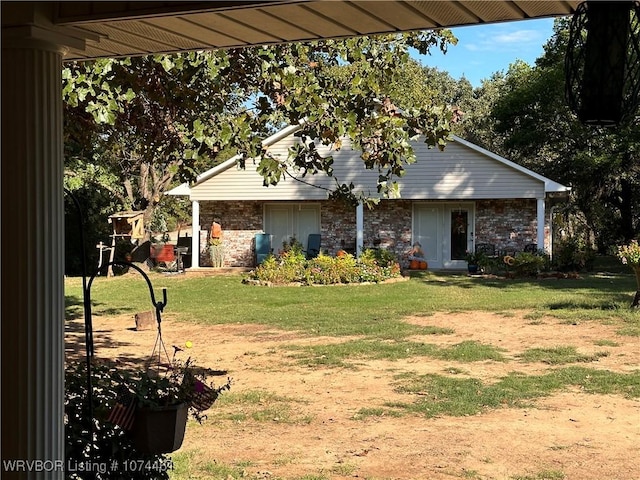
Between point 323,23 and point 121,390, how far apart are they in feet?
6.57

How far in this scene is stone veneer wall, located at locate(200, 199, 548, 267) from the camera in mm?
23344

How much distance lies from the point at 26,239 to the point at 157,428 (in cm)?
138

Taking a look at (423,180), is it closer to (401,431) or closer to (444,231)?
(444,231)

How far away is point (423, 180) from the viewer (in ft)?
75.5

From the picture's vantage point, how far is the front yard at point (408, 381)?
563cm

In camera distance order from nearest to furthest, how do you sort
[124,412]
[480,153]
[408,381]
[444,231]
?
[124,412]
[408,381]
[480,153]
[444,231]

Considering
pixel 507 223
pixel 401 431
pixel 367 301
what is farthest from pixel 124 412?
pixel 507 223

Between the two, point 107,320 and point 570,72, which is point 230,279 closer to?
point 107,320

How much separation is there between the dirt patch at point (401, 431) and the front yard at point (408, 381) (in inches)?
0.8

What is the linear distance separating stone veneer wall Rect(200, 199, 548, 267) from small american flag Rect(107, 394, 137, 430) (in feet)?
65.9

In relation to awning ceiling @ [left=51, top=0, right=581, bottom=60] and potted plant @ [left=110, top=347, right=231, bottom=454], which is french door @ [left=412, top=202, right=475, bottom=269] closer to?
potted plant @ [left=110, top=347, right=231, bottom=454]

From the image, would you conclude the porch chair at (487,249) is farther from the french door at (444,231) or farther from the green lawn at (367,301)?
the green lawn at (367,301)

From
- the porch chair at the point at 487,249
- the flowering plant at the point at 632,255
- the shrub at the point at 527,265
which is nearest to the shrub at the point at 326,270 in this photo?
the shrub at the point at 527,265

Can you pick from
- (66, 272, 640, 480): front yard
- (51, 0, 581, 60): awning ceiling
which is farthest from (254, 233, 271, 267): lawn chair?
(51, 0, 581, 60): awning ceiling
